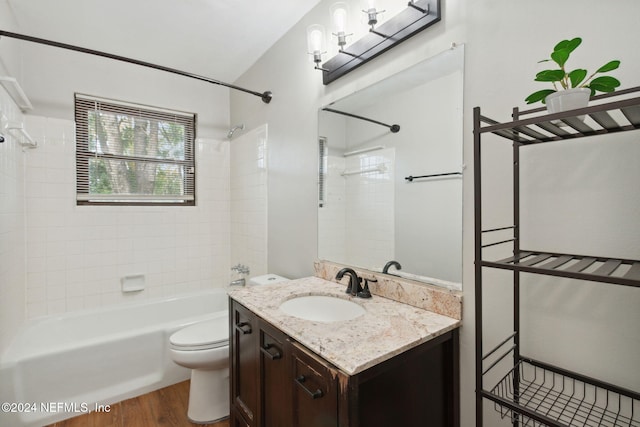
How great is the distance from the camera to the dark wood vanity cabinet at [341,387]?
89cm

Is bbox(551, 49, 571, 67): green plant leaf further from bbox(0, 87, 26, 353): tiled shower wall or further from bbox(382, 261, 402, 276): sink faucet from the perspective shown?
bbox(0, 87, 26, 353): tiled shower wall

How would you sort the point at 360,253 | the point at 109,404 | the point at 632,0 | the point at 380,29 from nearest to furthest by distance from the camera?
the point at 632,0 → the point at 380,29 → the point at 360,253 → the point at 109,404

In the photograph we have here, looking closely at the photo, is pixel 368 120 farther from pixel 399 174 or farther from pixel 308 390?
pixel 308 390

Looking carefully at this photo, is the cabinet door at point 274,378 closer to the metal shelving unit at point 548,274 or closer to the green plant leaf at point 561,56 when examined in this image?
the metal shelving unit at point 548,274

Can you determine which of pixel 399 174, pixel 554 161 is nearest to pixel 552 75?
pixel 554 161

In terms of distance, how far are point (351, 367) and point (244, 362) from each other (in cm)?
83

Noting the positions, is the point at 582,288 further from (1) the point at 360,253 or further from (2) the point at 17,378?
(2) the point at 17,378

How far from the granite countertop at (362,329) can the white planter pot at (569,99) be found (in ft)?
2.52

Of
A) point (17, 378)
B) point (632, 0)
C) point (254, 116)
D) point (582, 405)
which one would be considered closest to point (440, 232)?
point (582, 405)

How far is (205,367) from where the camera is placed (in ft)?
6.13

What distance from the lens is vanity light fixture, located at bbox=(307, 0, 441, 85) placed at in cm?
126

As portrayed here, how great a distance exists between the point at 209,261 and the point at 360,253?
2.02m

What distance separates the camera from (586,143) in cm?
89

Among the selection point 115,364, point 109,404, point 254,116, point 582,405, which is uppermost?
point 254,116
